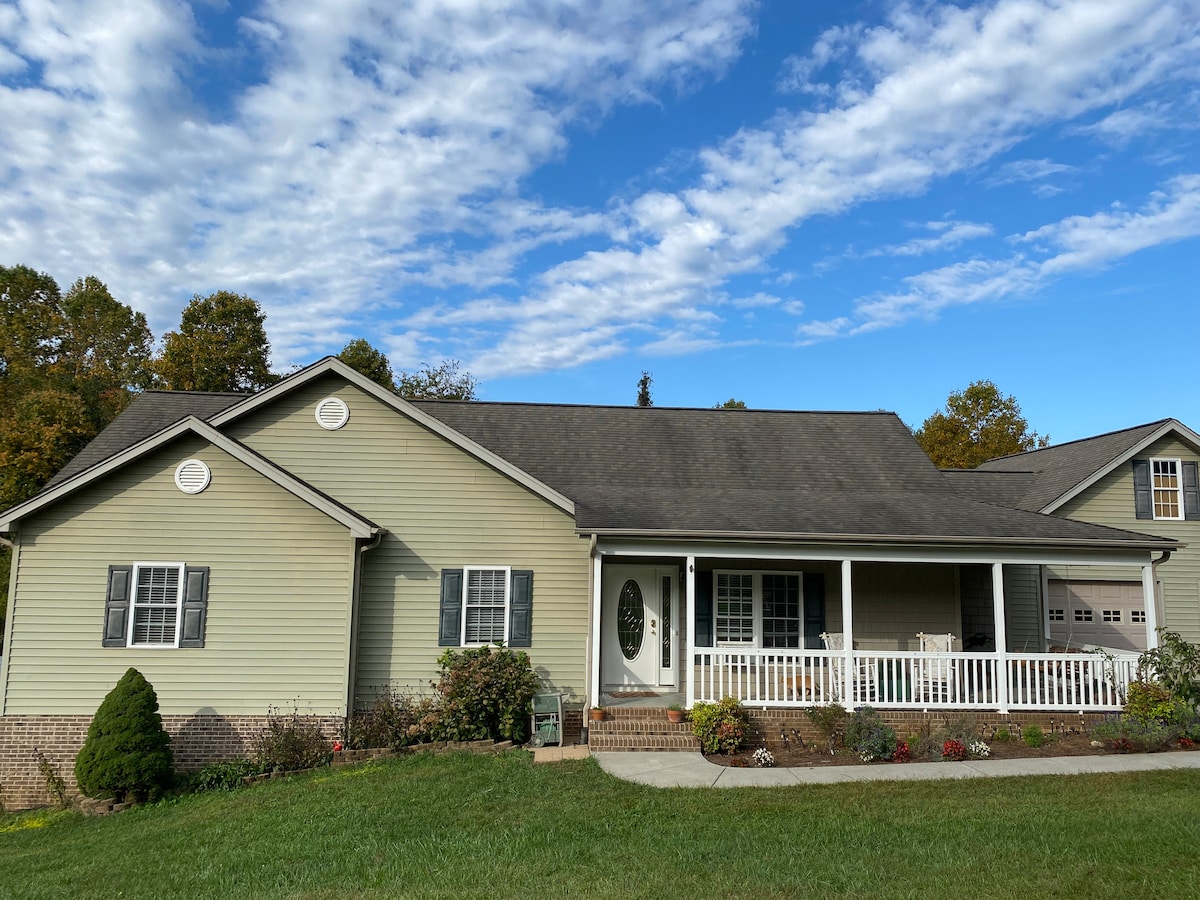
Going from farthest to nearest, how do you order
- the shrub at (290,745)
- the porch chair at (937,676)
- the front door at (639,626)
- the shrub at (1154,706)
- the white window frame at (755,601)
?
1. the white window frame at (755,601)
2. the front door at (639,626)
3. the porch chair at (937,676)
4. the shrub at (290,745)
5. the shrub at (1154,706)

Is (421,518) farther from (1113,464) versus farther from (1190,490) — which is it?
(1190,490)

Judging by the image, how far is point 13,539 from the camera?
1241 cm

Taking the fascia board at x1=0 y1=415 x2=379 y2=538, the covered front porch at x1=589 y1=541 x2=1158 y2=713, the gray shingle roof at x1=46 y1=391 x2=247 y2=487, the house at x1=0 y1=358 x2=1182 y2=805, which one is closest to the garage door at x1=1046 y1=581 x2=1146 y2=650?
the covered front porch at x1=589 y1=541 x2=1158 y2=713

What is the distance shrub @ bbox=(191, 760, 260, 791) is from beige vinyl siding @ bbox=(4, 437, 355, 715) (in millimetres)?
769

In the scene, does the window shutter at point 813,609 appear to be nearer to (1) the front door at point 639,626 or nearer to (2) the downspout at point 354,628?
(1) the front door at point 639,626

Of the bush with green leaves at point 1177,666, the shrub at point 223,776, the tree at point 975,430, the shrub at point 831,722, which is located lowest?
the shrub at point 223,776

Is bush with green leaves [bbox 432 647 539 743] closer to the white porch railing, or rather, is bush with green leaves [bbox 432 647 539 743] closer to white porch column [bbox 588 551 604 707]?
white porch column [bbox 588 551 604 707]

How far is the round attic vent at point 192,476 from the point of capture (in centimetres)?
1266

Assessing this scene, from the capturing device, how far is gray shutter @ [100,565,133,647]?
1228 centimetres

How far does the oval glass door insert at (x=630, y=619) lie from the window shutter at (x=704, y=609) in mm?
941

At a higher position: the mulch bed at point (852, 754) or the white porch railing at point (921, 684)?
the white porch railing at point (921, 684)

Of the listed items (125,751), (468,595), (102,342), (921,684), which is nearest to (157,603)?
(125,751)

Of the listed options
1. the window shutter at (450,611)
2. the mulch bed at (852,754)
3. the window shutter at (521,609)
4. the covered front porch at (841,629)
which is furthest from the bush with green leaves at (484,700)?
the mulch bed at (852,754)

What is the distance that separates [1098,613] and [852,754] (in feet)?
29.1
